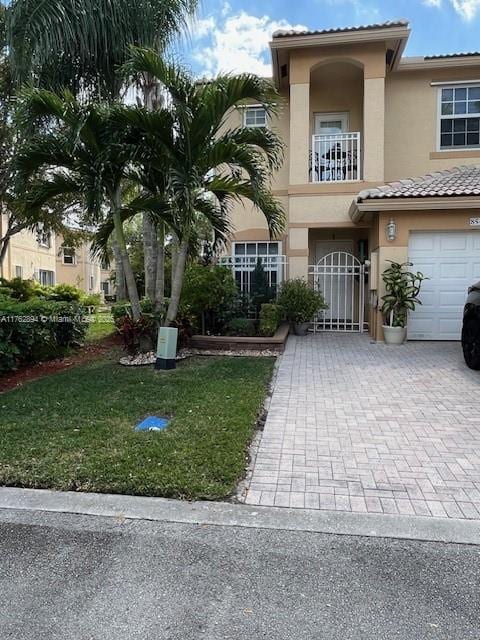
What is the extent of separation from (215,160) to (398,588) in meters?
7.18

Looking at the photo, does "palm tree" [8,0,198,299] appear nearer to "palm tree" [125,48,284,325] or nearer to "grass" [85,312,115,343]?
"palm tree" [125,48,284,325]

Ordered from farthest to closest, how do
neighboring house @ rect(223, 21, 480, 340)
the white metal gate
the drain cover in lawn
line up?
the white metal gate
neighboring house @ rect(223, 21, 480, 340)
the drain cover in lawn

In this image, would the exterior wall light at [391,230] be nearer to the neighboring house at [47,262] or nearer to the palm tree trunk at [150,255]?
the palm tree trunk at [150,255]

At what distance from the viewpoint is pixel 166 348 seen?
8195mm

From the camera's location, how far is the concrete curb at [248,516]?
328 centimetres

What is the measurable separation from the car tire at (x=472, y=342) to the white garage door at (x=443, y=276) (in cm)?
268

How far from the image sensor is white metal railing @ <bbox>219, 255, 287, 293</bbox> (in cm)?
1328

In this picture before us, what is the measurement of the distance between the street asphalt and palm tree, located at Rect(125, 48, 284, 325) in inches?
225

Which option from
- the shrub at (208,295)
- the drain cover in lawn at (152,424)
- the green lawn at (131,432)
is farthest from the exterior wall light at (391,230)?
the drain cover in lawn at (152,424)

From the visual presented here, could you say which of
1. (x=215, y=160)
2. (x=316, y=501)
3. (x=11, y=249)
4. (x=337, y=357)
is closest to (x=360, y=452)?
(x=316, y=501)

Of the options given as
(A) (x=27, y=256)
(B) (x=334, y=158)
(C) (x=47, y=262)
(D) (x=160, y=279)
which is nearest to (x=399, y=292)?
(B) (x=334, y=158)

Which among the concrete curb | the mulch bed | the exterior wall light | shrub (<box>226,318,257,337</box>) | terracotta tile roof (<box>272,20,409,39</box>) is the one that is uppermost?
terracotta tile roof (<box>272,20,409,39</box>)

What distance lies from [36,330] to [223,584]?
7.30 meters

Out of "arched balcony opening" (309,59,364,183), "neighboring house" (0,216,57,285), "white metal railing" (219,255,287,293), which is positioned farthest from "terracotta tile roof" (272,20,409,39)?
"neighboring house" (0,216,57,285)
